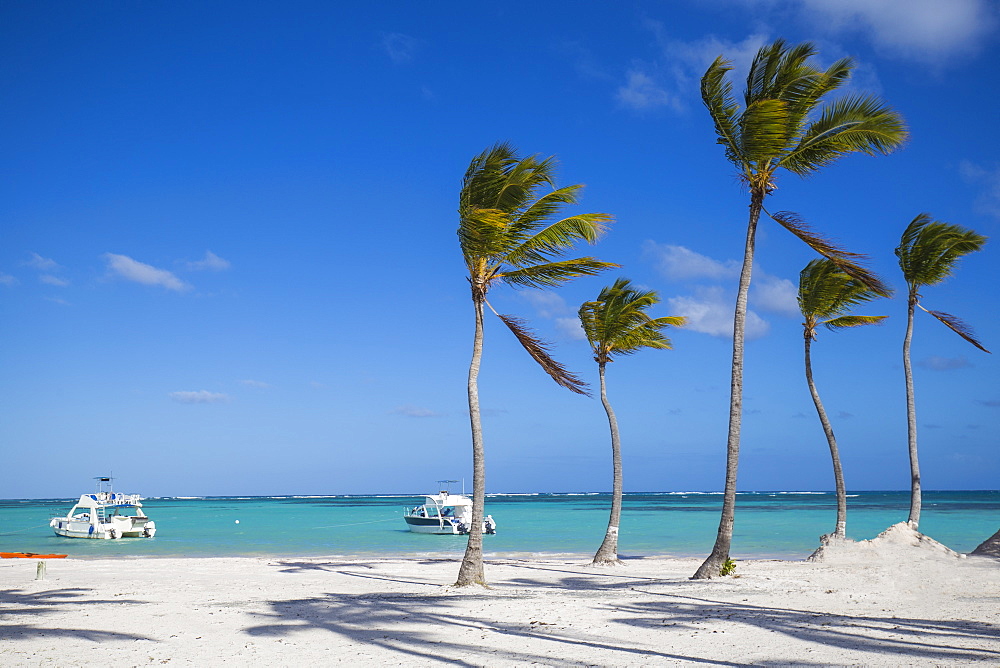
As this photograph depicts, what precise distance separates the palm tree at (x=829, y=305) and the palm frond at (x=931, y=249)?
1673 mm

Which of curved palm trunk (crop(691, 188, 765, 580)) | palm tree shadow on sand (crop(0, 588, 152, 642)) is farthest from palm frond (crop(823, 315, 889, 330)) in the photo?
palm tree shadow on sand (crop(0, 588, 152, 642))

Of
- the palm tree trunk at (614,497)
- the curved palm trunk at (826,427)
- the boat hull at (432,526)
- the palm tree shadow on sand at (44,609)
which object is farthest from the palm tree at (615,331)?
the boat hull at (432,526)

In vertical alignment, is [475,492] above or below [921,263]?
below

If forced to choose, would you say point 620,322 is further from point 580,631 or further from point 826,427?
point 580,631

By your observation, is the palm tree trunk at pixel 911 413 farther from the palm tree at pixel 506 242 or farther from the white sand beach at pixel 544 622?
the palm tree at pixel 506 242

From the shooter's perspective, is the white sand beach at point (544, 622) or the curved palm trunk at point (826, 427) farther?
the curved palm trunk at point (826, 427)

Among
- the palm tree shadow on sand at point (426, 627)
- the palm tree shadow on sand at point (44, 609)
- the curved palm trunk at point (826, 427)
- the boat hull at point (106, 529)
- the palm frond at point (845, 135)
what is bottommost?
the boat hull at point (106, 529)

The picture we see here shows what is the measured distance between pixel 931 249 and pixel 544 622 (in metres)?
17.7

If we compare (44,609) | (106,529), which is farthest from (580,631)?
(106,529)

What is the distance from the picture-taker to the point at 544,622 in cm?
970

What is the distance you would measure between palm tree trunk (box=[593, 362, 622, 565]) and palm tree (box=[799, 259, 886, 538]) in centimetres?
585

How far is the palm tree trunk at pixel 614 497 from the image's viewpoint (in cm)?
2120

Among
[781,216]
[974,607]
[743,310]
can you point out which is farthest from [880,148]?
[974,607]

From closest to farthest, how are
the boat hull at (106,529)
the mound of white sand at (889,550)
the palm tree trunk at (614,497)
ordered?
the mound of white sand at (889,550) → the palm tree trunk at (614,497) → the boat hull at (106,529)
